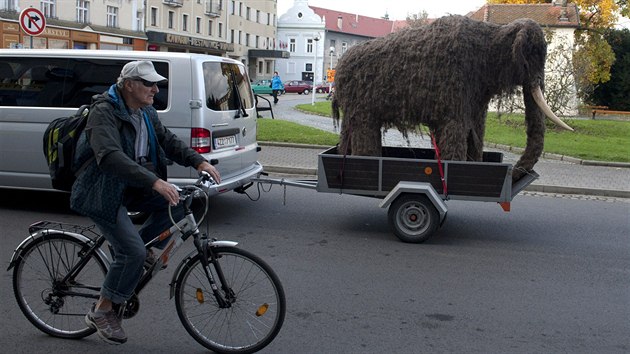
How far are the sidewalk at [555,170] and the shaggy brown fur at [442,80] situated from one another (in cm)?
105

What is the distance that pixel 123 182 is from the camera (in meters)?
3.98

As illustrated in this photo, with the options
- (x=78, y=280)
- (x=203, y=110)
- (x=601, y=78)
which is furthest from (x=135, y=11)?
(x=78, y=280)

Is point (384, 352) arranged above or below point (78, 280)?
below

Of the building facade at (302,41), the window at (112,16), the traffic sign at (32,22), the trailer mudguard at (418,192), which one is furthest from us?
the building facade at (302,41)

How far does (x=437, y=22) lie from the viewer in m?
7.89

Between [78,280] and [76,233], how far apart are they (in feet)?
1.05

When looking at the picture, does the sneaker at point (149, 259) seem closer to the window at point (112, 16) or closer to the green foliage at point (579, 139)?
the green foliage at point (579, 139)

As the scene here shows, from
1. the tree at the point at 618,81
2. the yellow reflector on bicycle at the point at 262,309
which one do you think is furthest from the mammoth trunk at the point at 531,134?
the tree at the point at 618,81

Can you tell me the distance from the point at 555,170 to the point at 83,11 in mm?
35674

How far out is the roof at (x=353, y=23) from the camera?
97188 millimetres

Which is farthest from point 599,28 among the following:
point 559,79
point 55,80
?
point 55,80

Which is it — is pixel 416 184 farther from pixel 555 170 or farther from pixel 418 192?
pixel 555 170

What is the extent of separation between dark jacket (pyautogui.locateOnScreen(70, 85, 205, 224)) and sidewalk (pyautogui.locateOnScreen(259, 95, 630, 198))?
536 cm

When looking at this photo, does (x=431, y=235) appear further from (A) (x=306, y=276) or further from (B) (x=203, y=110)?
(B) (x=203, y=110)
